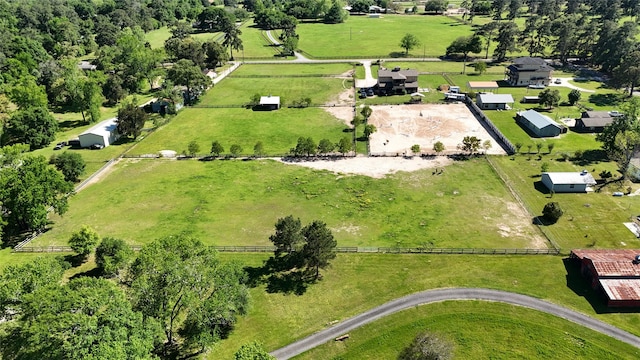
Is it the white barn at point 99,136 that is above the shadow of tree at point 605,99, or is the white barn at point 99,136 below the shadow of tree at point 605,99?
below

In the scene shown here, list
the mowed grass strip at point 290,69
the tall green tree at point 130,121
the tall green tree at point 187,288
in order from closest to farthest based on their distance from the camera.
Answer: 1. the tall green tree at point 187,288
2. the tall green tree at point 130,121
3. the mowed grass strip at point 290,69

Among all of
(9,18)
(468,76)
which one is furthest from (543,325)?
(9,18)

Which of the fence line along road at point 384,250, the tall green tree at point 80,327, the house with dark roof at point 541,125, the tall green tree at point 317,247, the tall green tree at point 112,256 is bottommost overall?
the fence line along road at point 384,250

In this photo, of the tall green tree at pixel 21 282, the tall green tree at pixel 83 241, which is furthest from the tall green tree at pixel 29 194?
the tall green tree at pixel 21 282

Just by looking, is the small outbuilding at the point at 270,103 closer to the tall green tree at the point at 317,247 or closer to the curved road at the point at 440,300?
the tall green tree at the point at 317,247

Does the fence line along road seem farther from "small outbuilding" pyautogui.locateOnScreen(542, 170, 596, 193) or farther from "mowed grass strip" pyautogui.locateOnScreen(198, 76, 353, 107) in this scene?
"mowed grass strip" pyautogui.locateOnScreen(198, 76, 353, 107)

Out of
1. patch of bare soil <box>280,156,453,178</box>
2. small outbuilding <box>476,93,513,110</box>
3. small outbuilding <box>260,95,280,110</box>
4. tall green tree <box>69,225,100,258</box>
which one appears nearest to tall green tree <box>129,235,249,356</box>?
tall green tree <box>69,225,100,258</box>

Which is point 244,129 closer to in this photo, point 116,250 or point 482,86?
point 116,250
